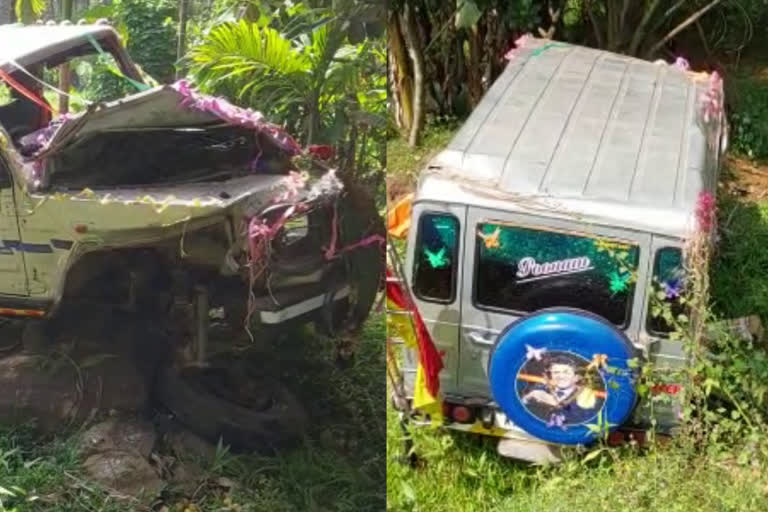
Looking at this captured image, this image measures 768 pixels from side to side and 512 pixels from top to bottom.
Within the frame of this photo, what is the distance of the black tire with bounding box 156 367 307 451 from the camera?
5.74 feet

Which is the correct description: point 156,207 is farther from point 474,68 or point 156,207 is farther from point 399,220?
point 474,68

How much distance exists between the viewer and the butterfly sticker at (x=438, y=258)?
3033 mm

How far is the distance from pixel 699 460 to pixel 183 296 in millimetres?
1971

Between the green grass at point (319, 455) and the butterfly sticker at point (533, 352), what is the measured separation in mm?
1198

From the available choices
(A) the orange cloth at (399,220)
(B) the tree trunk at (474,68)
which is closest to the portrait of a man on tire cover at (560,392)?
(A) the orange cloth at (399,220)

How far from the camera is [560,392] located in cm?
296

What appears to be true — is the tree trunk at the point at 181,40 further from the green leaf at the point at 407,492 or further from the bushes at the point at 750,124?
the bushes at the point at 750,124

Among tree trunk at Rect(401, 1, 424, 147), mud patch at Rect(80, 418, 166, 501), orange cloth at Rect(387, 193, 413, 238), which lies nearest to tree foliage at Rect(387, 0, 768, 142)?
tree trunk at Rect(401, 1, 424, 147)

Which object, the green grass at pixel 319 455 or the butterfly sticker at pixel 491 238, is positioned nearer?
the green grass at pixel 319 455

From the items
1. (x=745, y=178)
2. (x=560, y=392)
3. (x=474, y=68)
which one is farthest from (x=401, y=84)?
(x=560, y=392)

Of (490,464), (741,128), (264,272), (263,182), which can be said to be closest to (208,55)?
(263,182)

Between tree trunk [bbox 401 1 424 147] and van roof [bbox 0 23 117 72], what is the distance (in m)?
4.11

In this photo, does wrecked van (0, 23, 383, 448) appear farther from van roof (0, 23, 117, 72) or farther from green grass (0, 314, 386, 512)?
green grass (0, 314, 386, 512)

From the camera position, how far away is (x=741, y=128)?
6.18 metres
